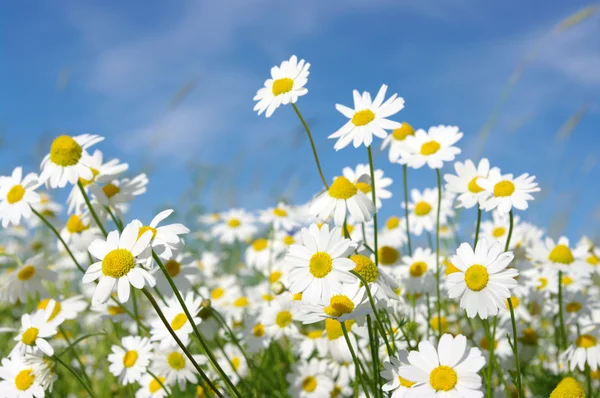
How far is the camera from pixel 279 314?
2.85 metres

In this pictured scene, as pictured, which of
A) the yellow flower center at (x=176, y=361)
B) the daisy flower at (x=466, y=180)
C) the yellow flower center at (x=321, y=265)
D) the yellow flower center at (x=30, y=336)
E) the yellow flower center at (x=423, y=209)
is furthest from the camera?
the yellow flower center at (x=423, y=209)

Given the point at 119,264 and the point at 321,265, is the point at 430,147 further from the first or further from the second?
the point at 119,264

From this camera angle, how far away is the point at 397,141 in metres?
2.54

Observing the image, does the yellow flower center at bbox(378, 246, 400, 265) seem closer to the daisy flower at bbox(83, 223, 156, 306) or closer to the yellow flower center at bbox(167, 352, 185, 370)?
the yellow flower center at bbox(167, 352, 185, 370)

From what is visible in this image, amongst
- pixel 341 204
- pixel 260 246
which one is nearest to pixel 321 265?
pixel 341 204

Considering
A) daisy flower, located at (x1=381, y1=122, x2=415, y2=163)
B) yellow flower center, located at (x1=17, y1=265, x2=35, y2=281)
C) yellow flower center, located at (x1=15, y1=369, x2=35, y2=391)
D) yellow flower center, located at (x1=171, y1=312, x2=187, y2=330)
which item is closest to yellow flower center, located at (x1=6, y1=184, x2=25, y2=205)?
yellow flower center, located at (x1=17, y1=265, x2=35, y2=281)

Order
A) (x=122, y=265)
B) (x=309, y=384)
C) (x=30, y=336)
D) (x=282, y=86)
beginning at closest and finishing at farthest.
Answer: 1. (x=122, y=265)
2. (x=282, y=86)
3. (x=30, y=336)
4. (x=309, y=384)

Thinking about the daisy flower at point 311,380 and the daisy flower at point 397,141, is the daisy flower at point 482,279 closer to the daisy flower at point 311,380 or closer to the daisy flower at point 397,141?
the daisy flower at point 397,141

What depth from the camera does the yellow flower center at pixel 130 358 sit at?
2387 mm

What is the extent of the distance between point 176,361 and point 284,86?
3.85ft

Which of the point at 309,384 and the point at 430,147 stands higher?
the point at 430,147

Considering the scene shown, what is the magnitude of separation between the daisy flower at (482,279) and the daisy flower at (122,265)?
79 centimetres

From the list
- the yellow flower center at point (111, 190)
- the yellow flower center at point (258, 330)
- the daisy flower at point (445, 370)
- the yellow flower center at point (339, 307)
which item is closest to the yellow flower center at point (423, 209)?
the yellow flower center at point (258, 330)

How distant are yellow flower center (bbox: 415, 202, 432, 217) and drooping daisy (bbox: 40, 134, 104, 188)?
1.69 metres
